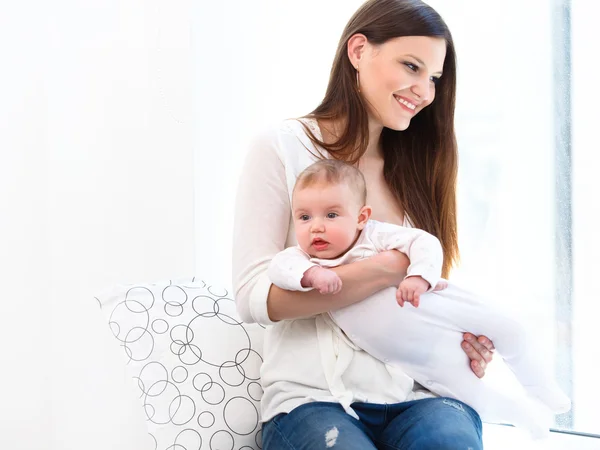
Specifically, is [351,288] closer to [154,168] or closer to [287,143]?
[287,143]

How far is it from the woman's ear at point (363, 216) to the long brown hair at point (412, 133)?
215mm

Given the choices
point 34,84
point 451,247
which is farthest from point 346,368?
point 34,84

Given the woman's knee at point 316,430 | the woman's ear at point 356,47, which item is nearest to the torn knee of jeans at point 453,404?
the woman's knee at point 316,430

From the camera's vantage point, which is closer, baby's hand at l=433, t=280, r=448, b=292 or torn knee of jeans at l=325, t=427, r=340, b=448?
torn knee of jeans at l=325, t=427, r=340, b=448

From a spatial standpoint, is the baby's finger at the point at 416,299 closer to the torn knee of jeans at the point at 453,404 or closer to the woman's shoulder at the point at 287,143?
the torn knee of jeans at the point at 453,404

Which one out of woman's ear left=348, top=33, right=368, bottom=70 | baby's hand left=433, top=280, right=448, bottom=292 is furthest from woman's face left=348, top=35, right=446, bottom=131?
baby's hand left=433, top=280, right=448, bottom=292

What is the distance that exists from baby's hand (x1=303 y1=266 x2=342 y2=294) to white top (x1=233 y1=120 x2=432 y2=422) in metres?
0.13

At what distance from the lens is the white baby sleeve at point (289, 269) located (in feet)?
4.33

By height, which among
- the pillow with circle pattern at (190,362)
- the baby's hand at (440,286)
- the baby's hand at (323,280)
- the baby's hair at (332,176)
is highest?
the baby's hair at (332,176)

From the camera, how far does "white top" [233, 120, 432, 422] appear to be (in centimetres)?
139

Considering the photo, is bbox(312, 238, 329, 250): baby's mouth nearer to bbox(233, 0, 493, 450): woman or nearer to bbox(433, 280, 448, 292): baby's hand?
bbox(233, 0, 493, 450): woman

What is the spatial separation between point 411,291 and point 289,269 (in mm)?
229

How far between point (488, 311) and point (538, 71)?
0.85 metres

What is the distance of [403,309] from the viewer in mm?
1372
